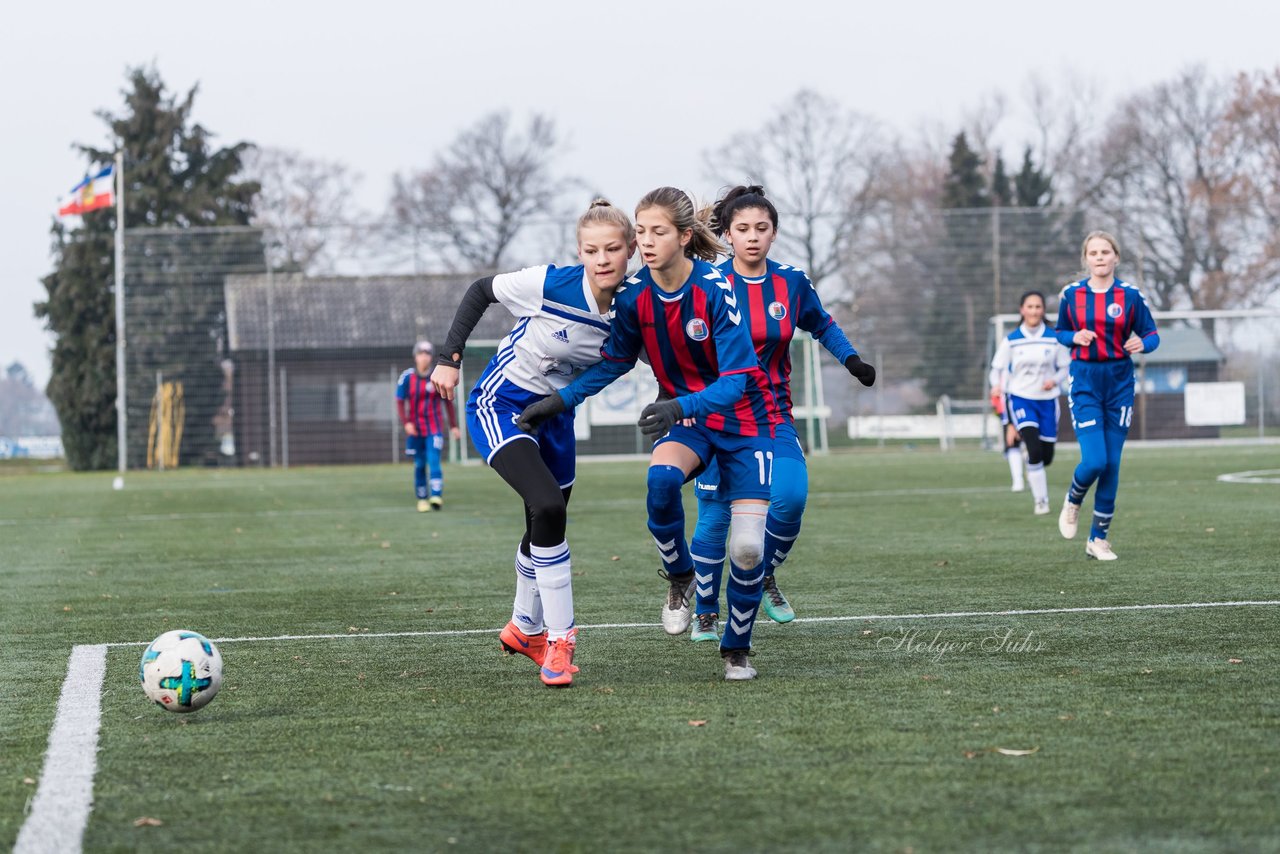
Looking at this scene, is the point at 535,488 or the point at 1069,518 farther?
the point at 1069,518

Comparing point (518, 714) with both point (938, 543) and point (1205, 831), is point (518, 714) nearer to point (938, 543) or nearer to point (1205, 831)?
point (1205, 831)

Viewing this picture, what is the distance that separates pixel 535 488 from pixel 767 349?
135 centimetres

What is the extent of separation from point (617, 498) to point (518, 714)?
47.5 feet

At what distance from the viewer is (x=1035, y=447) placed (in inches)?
616

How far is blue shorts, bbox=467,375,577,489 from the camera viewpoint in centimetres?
613

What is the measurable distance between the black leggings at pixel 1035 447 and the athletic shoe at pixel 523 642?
394 inches

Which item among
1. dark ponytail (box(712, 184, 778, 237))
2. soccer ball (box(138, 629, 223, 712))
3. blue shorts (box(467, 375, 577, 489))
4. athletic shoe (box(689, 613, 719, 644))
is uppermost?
dark ponytail (box(712, 184, 778, 237))

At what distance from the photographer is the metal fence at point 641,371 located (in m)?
37.3

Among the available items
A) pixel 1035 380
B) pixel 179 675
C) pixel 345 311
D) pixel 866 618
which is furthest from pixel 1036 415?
pixel 345 311

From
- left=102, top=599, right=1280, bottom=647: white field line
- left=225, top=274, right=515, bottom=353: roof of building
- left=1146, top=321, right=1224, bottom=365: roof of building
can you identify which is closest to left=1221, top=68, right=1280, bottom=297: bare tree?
left=1146, top=321, right=1224, bottom=365: roof of building

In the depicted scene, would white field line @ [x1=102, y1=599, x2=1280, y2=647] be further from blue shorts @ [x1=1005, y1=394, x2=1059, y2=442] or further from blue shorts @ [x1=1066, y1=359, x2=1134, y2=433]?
blue shorts @ [x1=1005, y1=394, x2=1059, y2=442]

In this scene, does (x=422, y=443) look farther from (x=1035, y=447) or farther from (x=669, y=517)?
(x=669, y=517)

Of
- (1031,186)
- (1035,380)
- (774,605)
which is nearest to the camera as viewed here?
(774,605)

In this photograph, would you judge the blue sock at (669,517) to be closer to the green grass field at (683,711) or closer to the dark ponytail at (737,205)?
the green grass field at (683,711)
